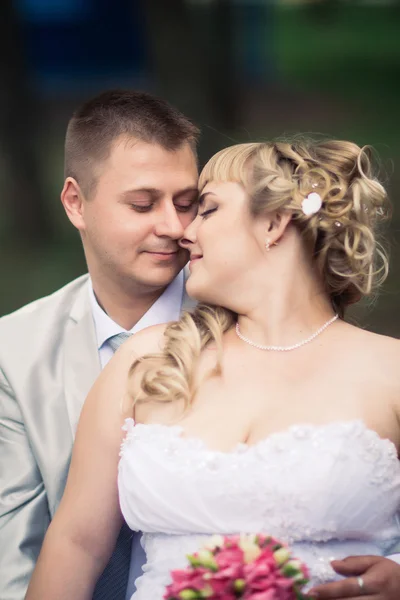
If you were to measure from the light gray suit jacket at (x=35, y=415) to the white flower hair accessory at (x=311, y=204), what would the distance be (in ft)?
2.81

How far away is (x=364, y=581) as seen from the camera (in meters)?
2.44

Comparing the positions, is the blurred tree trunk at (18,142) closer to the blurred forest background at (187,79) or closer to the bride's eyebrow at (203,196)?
the blurred forest background at (187,79)

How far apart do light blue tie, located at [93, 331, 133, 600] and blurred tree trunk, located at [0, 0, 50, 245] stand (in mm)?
6698

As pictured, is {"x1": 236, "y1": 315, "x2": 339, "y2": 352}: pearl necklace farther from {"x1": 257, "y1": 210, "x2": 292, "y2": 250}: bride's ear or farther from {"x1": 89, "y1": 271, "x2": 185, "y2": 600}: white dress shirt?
{"x1": 89, "y1": 271, "x2": 185, "y2": 600}: white dress shirt

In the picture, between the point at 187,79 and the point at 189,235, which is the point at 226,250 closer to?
the point at 189,235

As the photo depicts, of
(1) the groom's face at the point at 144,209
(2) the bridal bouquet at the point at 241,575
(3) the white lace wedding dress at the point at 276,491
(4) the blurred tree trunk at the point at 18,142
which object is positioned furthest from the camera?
(4) the blurred tree trunk at the point at 18,142

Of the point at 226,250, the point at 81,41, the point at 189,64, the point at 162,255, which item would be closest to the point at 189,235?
the point at 226,250

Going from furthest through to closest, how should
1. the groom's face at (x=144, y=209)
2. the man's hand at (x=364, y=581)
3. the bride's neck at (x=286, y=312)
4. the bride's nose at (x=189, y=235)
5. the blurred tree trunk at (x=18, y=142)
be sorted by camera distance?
the blurred tree trunk at (x=18, y=142) < the groom's face at (x=144, y=209) < the bride's nose at (x=189, y=235) < the bride's neck at (x=286, y=312) < the man's hand at (x=364, y=581)

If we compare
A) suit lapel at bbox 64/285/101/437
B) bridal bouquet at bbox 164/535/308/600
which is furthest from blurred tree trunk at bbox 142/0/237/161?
bridal bouquet at bbox 164/535/308/600

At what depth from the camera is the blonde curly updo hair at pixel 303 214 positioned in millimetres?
2795

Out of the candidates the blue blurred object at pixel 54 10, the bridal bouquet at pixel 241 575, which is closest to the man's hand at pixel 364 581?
the bridal bouquet at pixel 241 575

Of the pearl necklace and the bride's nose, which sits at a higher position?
the bride's nose

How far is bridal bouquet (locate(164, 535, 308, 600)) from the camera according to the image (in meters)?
2.08

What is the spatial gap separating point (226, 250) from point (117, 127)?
877 mm
